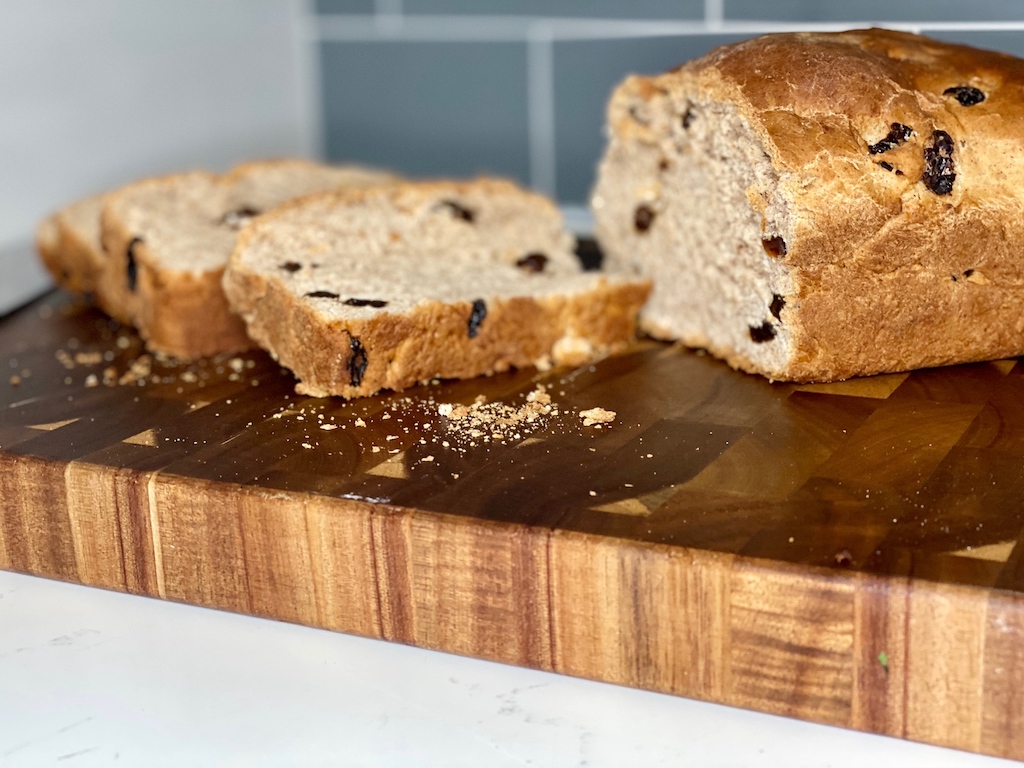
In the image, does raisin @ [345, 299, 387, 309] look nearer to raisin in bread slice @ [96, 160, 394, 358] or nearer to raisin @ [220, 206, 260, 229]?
raisin in bread slice @ [96, 160, 394, 358]

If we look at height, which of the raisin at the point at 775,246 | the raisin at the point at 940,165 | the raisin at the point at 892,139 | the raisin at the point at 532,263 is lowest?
the raisin at the point at 532,263

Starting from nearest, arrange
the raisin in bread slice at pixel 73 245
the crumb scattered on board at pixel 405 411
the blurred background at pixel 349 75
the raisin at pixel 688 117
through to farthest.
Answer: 1. the crumb scattered on board at pixel 405 411
2. the raisin at pixel 688 117
3. the raisin in bread slice at pixel 73 245
4. the blurred background at pixel 349 75

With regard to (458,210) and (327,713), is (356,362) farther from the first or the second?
(327,713)

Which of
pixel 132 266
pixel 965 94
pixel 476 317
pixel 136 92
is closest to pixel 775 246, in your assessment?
pixel 965 94

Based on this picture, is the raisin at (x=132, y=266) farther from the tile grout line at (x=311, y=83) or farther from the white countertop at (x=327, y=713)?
the tile grout line at (x=311, y=83)

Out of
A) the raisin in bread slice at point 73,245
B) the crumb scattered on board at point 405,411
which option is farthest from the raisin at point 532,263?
the raisin in bread slice at point 73,245

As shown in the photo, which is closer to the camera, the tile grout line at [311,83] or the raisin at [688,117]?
the raisin at [688,117]
